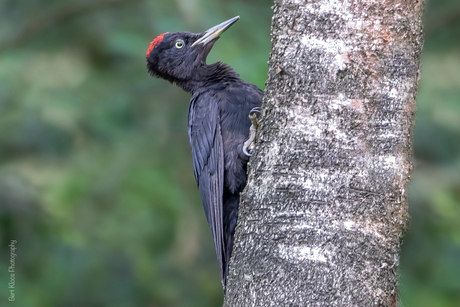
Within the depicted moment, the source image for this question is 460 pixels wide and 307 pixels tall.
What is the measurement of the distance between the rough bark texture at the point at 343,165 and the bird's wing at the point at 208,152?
44.6 inches

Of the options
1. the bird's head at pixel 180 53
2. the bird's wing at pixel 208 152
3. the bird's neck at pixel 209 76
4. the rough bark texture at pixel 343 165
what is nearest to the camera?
the rough bark texture at pixel 343 165

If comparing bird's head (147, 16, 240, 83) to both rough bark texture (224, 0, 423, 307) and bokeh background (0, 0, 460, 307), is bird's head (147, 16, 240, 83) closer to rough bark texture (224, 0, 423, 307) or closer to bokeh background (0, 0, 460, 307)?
bokeh background (0, 0, 460, 307)

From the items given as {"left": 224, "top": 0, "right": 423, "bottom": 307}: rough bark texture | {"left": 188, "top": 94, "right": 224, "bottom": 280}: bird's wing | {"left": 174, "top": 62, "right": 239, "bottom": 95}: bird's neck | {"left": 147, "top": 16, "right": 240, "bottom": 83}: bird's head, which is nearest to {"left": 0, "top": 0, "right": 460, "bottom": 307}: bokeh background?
{"left": 147, "top": 16, "right": 240, "bottom": 83}: bird's head

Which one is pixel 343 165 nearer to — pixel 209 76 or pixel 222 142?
pixel 222 142

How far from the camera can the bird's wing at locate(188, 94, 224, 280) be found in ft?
10.3

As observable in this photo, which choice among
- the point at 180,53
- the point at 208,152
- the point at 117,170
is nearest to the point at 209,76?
the point at 180,53

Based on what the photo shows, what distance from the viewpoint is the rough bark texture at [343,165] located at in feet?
6.16

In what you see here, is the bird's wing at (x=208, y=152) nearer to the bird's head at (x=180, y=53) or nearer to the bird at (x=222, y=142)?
the bird at (x=222, y=142)

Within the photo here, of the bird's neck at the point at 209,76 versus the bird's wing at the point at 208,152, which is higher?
the bird's neck at the point at 209,76

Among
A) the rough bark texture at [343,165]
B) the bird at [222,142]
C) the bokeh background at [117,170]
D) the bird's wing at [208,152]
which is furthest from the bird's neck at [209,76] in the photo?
the rough bark texture at [343,165]

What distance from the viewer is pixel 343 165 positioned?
1905 millimetres

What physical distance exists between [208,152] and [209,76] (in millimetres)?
626

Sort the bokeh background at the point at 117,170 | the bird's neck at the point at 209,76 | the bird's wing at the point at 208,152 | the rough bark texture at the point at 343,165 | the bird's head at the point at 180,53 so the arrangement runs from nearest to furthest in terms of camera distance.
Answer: the rough bark texture at the point at 343,165 → the bird's wing at the point at 208,152 → the bird's neck at the point at 209,76 → the bird's head at the point at 180,53 → the bokeh background at the point at 117,170

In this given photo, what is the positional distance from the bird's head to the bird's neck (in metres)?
0.04
